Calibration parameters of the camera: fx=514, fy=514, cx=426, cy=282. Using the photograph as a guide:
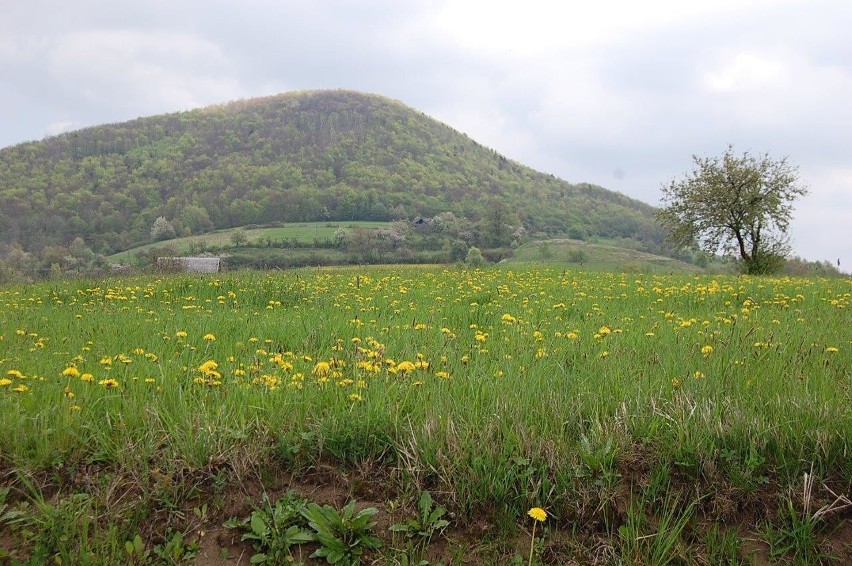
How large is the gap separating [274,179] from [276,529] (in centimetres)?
11260

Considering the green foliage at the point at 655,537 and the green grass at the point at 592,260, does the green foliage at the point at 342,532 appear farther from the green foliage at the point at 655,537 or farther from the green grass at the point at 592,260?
the green grass at the point at 592,260

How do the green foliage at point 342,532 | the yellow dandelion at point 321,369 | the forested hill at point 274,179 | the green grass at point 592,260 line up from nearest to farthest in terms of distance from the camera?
the green foliage at point 342,532, the yellow dandelion at point 321,369, the green grass at point 592,260, the forested hill at point 274,179

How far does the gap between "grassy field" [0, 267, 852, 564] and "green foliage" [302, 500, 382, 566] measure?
17mm

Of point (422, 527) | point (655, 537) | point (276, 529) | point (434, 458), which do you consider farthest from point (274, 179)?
point (655, 537)

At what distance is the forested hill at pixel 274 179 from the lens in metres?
87.0

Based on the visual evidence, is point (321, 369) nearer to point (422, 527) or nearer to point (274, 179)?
point (422, 527)

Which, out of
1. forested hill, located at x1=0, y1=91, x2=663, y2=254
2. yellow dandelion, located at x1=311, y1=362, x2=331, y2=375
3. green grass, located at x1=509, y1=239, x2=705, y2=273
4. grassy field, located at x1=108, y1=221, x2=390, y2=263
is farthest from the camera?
forested hill, located at x1=0, y1=91, x2=663, y2=254

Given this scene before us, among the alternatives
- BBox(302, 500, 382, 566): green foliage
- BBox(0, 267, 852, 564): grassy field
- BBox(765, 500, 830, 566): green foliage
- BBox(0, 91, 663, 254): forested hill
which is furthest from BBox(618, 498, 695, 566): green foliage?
BBox(0, 91, 663, 254): forested hill

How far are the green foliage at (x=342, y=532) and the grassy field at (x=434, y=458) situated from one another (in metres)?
0.02

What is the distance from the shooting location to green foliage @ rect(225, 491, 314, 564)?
2596 mm

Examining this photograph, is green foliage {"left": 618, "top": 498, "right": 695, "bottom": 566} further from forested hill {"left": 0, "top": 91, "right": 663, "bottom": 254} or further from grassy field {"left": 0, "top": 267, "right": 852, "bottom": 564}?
forested hill {"left": 0, "top": 91, "right": 663, "bottom": 254}

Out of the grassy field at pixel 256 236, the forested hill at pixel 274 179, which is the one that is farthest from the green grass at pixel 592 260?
the grassy field at pixel 256 236

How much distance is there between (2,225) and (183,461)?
9534cm

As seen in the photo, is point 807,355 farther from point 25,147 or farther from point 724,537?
point 25,147
